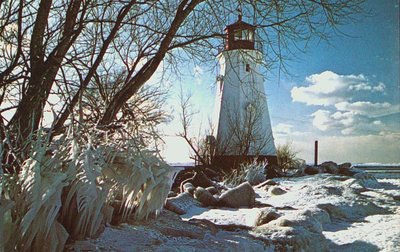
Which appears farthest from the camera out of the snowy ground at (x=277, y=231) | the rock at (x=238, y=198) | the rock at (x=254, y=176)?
the rock at (x=254, y=176)

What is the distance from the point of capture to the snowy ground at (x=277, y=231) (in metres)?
1.72

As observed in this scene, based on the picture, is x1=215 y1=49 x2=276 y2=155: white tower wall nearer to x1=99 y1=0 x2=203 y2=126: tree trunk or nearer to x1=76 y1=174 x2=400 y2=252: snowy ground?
x1=76 y1=174 x2=400 y2=252: snowy ground

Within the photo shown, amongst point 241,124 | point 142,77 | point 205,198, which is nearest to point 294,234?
point 142,77

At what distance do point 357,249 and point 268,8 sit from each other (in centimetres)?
251

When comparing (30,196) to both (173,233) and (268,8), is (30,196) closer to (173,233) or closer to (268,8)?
(173,233)

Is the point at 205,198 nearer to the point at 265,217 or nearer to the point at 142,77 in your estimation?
the point at 265,217

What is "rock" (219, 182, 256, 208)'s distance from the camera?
4.68 m

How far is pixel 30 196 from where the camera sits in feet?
4.84

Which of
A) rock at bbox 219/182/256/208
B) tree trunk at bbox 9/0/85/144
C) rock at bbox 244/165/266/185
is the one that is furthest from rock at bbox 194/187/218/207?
rock at bbox 244/165/266/185

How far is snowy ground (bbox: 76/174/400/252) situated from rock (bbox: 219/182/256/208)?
1.15ft

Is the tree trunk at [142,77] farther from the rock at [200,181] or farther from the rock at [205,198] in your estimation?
the rock at [200,181]

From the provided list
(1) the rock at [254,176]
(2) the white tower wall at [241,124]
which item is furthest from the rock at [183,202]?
(2) the white tower wall at [241,124]

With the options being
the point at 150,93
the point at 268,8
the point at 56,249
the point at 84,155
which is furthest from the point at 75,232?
the point at 150,93

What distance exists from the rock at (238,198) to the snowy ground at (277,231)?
13.7 inches
